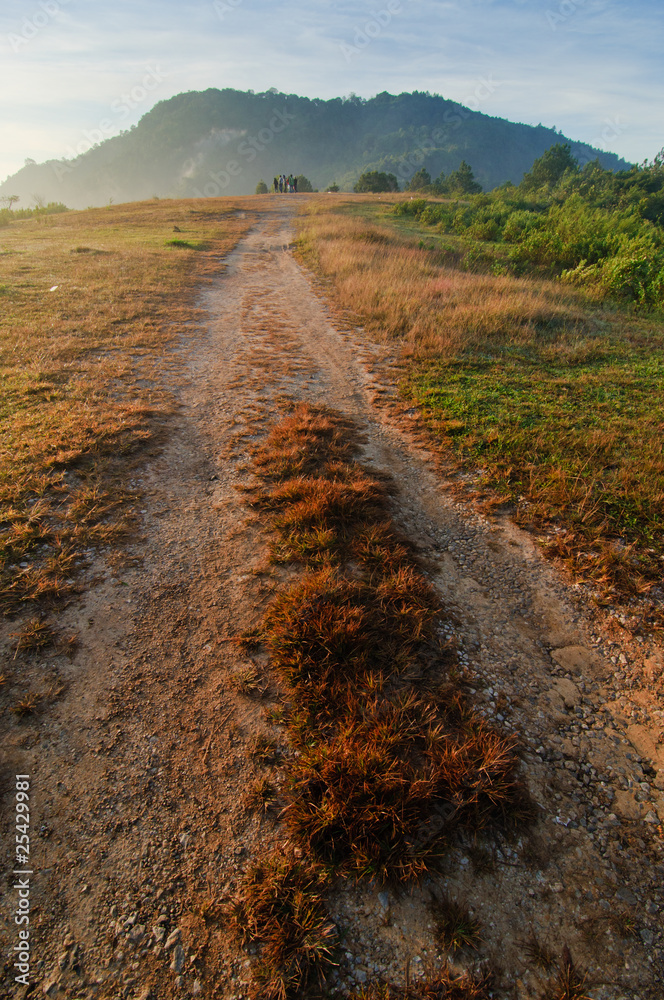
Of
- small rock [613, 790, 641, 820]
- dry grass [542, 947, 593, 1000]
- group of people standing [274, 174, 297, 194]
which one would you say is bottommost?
dry grass [542, 947, 593, 1000]

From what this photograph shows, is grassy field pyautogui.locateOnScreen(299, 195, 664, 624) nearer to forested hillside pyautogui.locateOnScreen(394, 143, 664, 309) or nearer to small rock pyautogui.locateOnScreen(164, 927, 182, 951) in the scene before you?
forested hillside pyautogui.locateOnScreen(394, 143, 664, 309)

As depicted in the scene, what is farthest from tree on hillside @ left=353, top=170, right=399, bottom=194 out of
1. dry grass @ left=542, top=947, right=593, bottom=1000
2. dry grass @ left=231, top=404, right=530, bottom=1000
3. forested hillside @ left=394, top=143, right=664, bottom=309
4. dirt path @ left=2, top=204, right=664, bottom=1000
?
dry grass @ left=542, top=947, right=593, bottom=1000

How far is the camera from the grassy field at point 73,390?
3.87 meters

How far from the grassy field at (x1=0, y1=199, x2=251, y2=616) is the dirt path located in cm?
45

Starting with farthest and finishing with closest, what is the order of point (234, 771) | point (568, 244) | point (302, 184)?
point (302, 184)
point (568, 244)
point (234, 771)

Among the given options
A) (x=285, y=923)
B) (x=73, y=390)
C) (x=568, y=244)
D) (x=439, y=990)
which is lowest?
(x=439, y=990)

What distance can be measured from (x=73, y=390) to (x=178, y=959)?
6579 millimetres

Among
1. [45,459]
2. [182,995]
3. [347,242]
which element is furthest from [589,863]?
[347,242]

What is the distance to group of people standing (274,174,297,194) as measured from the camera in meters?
43.9

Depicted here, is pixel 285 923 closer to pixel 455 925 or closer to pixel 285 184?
pixel 455 925

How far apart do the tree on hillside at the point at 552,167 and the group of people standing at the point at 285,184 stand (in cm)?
2815

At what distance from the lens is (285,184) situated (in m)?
45.1

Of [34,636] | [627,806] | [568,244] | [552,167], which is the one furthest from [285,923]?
[552,167]

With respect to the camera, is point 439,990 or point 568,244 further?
point 568,244
